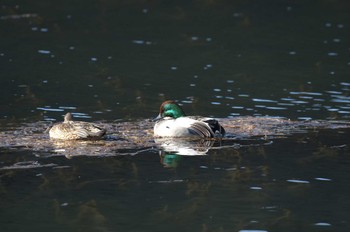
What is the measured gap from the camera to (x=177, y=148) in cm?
1680

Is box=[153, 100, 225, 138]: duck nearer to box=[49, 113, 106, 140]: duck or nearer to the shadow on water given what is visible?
the shadow on water

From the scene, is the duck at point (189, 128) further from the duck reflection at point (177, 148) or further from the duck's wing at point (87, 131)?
the duck's wing at point (87, 131)

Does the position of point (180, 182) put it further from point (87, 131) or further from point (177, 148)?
point (87, 131)

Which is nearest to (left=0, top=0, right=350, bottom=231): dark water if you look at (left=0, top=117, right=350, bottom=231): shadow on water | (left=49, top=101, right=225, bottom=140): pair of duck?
(left=0, top=117, right=350, bottom=231): shadow on water

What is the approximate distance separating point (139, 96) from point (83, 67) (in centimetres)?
381

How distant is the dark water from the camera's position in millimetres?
12969

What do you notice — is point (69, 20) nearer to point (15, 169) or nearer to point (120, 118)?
point (120, 118)

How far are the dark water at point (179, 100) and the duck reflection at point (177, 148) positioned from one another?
14 cm

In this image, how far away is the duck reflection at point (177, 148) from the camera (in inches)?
623

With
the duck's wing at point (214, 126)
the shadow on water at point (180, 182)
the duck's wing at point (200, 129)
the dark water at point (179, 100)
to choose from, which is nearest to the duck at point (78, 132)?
the shadow on water at point (180, 182)

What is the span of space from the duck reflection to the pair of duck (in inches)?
5.5

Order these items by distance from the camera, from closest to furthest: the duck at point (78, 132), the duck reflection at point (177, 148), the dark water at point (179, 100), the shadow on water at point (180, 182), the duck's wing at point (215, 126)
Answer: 1. the shadow on water at point (180, 182)
2. the dark water at point (179, 100)
3. the duck reflection at point (177, 148)
4. the duck at point (78, 132)
5. the duck's wing at point (215, 126)

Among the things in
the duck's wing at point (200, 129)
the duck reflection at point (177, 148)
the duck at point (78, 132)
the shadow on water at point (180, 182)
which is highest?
the duck's wing at point (200, 129)

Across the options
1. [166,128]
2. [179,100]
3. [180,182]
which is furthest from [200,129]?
[179,100]
